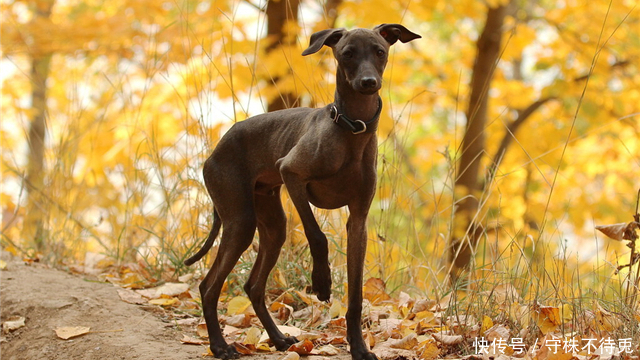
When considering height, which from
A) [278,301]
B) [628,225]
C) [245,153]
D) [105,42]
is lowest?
[278,301]

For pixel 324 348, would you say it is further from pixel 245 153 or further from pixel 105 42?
pixel 105 42

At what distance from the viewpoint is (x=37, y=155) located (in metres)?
10.1

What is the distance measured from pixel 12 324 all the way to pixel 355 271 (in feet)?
6.99

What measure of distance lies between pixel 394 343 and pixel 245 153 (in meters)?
1.19

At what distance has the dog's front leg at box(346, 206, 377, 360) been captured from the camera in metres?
2.84

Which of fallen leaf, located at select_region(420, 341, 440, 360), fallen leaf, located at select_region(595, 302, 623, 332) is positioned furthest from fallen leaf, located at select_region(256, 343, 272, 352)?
fallen leaf, located at select_region(595, 302, 623, 332)

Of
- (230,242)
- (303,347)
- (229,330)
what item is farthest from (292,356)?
(229,330)

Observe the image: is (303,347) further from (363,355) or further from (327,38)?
(327,38)

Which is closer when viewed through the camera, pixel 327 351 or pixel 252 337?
pixel 327 351

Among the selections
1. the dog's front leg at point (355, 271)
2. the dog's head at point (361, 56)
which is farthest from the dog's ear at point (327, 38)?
the dog's front leg at point (355, 271)

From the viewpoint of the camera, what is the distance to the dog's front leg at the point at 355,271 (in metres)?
2.84

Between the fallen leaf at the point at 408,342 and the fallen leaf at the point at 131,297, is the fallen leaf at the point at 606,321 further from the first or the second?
the fallen leaf at the point at 131,297

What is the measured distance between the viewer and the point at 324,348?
3.06 metres

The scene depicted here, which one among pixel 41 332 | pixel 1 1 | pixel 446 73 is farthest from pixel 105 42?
pixel 41 332
